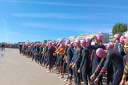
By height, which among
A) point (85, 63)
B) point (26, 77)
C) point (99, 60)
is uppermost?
point (99, 60)

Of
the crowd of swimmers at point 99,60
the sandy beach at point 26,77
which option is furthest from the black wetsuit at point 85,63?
the sandy beach at point 26,77

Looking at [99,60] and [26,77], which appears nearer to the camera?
[99,60]

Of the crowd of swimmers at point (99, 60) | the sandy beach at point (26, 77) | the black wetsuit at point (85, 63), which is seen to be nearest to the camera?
the crowd of swimmers at point (99, 60)

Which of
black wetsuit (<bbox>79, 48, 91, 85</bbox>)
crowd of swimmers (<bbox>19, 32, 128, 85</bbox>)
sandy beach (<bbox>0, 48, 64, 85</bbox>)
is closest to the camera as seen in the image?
crowd of swimmers (<bbox>19, 32, 128, 85</bbox>)

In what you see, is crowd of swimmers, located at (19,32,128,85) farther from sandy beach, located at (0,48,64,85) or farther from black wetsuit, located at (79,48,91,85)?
sandy beach, located at (0,48,64,85)

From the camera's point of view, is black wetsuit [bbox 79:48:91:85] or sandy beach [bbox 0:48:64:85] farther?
sandy beach [bbox 0:48:64:85]

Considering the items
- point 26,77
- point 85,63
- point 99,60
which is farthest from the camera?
point 26,77

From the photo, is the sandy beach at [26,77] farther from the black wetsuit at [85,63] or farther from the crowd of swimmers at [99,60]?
the black wetsuit at [85,63]

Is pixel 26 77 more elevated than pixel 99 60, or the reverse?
pixel 99 60

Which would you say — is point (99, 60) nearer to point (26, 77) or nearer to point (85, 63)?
point (85, 63)

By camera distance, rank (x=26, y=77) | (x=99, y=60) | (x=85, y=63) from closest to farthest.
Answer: (x=99, y=60)
(x=85, y=63)
(x=26, y=77)

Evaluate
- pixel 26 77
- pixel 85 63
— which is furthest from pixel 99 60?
pixel 26 77

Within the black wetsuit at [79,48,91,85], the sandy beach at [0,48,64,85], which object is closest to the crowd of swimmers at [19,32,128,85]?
the black wetsuit at [79,48,91,85]

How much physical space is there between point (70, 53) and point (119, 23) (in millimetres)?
81171
